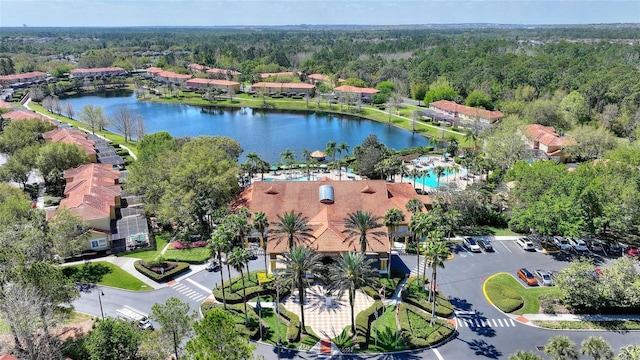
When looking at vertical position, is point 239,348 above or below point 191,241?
above

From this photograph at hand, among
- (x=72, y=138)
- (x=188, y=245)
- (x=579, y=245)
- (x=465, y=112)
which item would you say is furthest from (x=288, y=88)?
(x=579, y=245)

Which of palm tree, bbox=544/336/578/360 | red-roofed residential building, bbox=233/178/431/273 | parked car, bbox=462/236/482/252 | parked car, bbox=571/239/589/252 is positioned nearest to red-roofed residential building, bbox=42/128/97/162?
red-roofed residential building, bbox=233/178/431/273

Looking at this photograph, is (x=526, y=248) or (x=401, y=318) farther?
(x=526, y=248)

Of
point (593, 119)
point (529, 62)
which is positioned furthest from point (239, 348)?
point (529, 62)

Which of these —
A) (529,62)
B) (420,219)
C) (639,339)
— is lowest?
(639,339)

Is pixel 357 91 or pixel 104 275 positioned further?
pixel 357 91

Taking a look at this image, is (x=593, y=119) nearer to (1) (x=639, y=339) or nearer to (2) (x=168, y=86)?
(1) (x=639, y=339)

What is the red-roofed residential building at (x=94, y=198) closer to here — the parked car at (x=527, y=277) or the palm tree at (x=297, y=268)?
the palm tree at (x=297, y=268)

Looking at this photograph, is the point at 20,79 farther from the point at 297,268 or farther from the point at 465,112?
the point at 297,268
